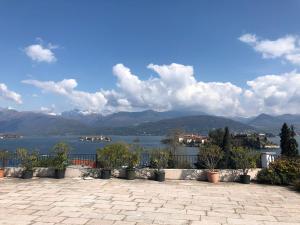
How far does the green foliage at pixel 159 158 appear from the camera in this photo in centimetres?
1384

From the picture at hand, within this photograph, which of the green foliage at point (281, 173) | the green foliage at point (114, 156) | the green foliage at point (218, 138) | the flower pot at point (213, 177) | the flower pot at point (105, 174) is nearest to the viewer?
the green foliage at point (281, 173)

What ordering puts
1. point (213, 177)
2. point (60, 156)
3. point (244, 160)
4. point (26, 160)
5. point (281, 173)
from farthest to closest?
point (60, 156) < point (26, 160) < point (244, 160) < point (213, 177) < point (281, 173)

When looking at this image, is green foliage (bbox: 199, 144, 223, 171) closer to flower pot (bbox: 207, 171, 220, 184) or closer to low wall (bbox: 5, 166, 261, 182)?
low wall (bbox: 5, 166, 261, 182)

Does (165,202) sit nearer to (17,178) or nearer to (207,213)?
(207,213)

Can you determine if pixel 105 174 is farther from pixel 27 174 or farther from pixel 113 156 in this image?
pixel 27 174

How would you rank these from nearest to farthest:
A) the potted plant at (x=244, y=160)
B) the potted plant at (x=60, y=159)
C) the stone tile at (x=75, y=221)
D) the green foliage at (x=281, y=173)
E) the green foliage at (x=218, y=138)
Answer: the stone tile at (x=75, y=221) < the green foliage at (x=281, y=173) < the potted plant at (x=244, y=160) < the potted plant at (x=60, y=159) < the green foliage at (x=218, y=138)

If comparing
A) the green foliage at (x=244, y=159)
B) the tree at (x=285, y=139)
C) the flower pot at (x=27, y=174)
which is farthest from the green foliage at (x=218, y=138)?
the flower pot at (x=27, y=174)

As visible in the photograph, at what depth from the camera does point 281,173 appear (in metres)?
12.8

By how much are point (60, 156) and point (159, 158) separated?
3.98 meters

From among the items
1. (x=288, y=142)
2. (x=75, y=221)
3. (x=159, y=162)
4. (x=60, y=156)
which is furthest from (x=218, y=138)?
(x=75, y=221)

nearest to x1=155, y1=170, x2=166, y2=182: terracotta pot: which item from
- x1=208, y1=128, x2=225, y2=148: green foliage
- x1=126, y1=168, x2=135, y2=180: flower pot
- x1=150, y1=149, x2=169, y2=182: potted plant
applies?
x1=150, y1=149, x2=169, y2=182: potted plant

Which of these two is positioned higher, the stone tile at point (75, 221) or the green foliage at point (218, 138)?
the green foliage at point (218, 138)

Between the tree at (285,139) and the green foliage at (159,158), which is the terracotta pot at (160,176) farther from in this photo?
the tree at (285,139)

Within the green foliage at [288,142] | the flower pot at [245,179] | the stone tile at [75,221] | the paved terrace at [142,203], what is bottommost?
the stone tile at [75,221]
